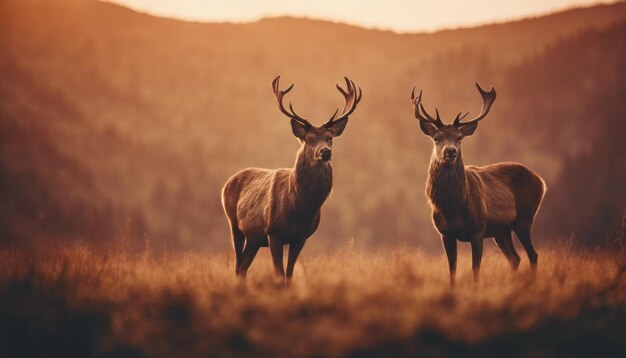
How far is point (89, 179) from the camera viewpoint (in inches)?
1324

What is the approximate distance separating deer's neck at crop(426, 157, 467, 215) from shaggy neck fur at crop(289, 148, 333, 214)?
1.38m

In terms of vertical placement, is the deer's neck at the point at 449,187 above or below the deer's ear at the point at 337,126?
below

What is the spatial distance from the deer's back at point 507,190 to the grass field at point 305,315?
1.78 m

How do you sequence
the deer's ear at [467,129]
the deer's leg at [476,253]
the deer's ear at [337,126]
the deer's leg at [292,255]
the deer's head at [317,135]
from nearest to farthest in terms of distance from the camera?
the deer's leg at [476,253] → the deer's leg at [292,255] → the deer's head at [317,135] → the deer's ear at [467,129] → the deer's ear at [337,126]

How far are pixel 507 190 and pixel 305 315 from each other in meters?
4.85

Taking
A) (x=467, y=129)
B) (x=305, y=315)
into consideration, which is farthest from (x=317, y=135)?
(x=305, y=315)

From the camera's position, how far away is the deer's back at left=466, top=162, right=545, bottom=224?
32.1 feet

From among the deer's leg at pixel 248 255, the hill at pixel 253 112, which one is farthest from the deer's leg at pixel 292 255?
the hill at pixel 253 112

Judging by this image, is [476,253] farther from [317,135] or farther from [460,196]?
[317,135]

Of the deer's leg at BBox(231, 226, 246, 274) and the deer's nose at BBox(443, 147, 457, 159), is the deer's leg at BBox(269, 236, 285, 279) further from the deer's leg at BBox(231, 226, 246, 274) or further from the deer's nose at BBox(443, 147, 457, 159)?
the deer's nose at BBox(443, 147, 457, 159)

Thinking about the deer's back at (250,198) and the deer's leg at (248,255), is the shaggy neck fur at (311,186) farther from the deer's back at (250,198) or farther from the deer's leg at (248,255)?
the deer's leg at (248,255)

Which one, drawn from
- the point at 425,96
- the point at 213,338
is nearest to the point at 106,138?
the point at 425,96

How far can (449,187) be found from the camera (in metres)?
9.06

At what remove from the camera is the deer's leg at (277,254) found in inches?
348
